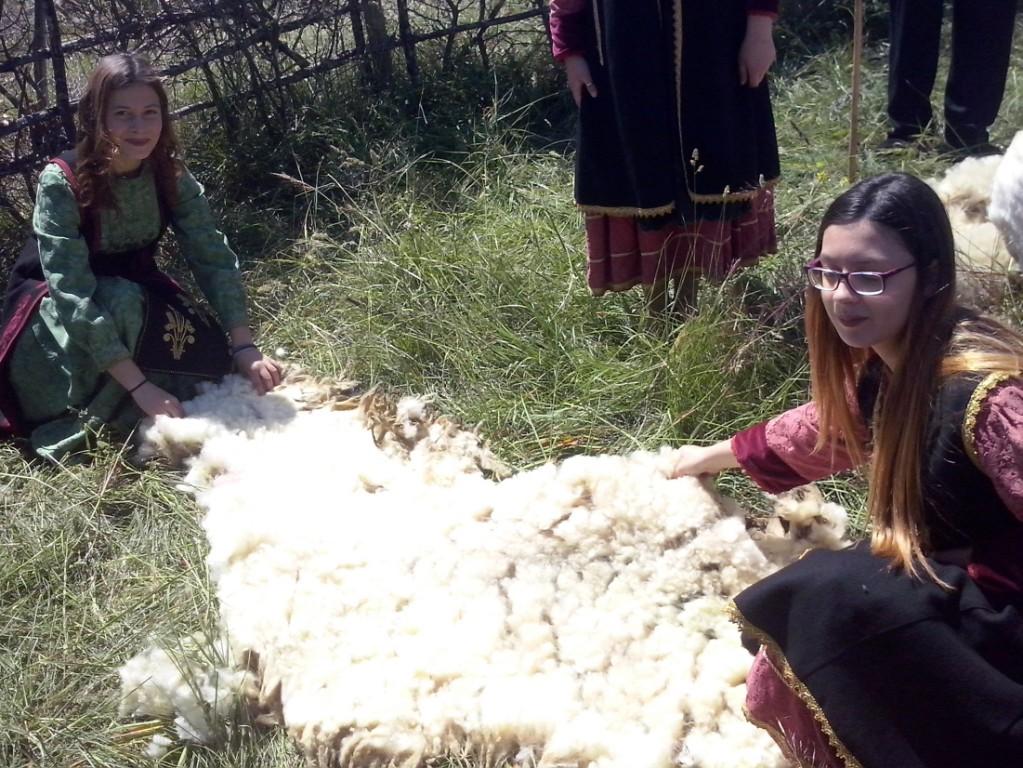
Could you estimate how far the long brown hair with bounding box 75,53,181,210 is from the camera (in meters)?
2.76

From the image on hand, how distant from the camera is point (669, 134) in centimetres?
280

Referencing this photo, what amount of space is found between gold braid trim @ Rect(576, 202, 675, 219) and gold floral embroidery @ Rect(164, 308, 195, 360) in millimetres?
1146

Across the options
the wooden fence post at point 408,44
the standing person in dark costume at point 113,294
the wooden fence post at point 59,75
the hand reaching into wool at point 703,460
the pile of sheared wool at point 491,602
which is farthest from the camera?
the wooden fence post at point 408,44

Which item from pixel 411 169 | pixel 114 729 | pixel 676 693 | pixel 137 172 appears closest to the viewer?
pixel 676 693

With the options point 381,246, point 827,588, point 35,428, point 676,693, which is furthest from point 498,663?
point 381,246

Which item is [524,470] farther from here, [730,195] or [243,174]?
[243,174]

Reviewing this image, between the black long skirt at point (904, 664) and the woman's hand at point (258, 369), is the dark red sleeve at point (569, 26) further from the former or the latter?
the black long skirt at point (904, 664)

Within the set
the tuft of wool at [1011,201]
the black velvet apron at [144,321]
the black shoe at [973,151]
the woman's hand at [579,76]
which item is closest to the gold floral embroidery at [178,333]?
the black velvet apron at [144,321]

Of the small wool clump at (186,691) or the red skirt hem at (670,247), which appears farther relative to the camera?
the red skirt hem at (670,247)

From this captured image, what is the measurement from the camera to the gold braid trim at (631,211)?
2848 mm

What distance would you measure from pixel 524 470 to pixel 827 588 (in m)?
1.21

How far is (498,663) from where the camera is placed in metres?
1.97

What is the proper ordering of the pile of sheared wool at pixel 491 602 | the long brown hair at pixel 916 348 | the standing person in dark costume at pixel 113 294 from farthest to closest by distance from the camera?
the standing person in dark costume at pixel 113 294
the pile of sheared wool at pixel 491 602
the long brown hair at pixel 916 348

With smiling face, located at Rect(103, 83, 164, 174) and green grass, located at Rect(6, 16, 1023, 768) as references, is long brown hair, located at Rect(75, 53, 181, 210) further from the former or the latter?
green grass, located at Rect(6, 16, 1023, 768)
